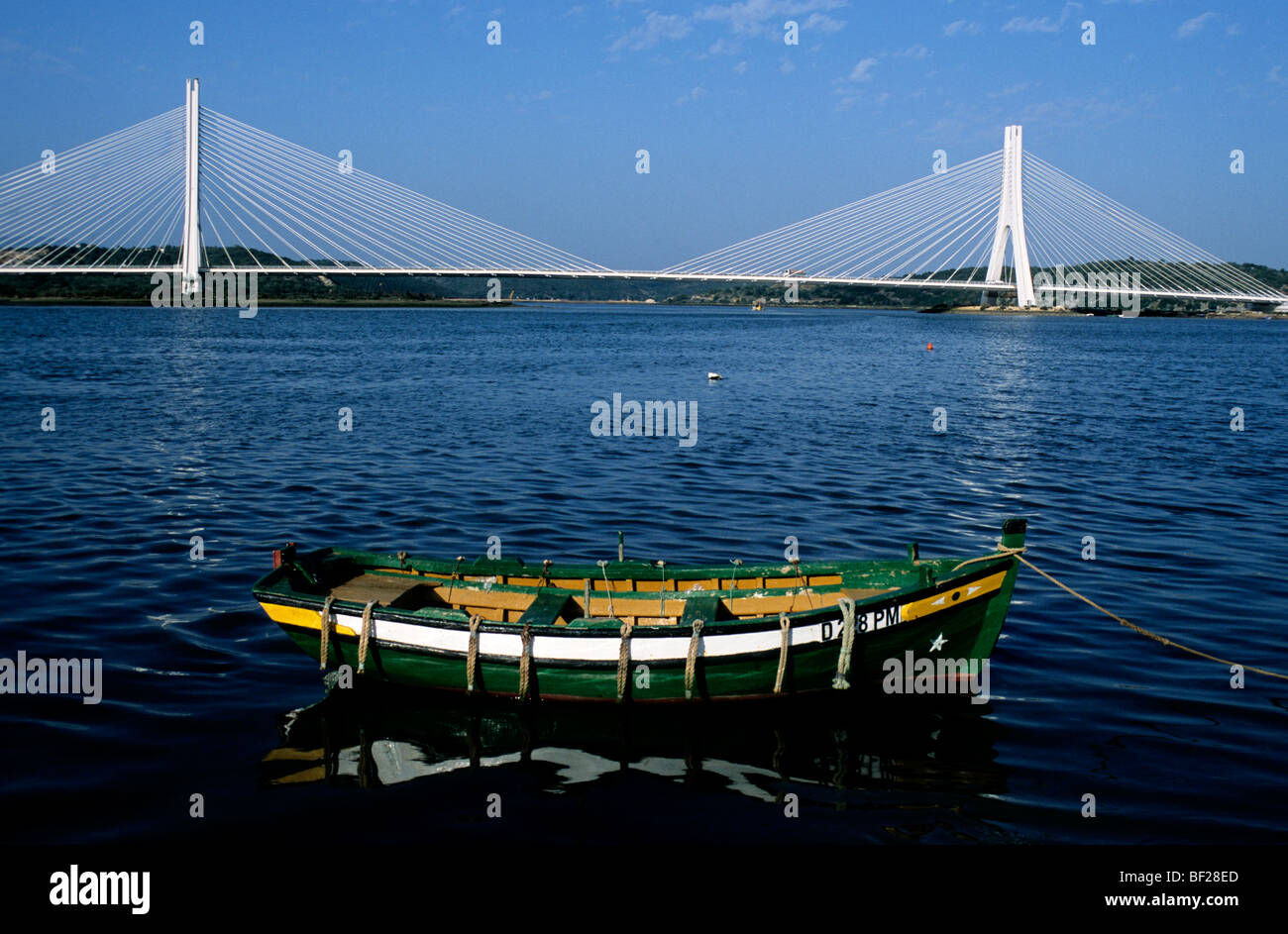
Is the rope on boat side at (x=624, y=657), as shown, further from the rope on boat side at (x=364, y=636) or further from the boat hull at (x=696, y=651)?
→ the rope on boat side at (x=364, y=636)

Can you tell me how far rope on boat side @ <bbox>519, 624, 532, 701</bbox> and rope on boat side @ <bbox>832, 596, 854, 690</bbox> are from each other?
2666mm

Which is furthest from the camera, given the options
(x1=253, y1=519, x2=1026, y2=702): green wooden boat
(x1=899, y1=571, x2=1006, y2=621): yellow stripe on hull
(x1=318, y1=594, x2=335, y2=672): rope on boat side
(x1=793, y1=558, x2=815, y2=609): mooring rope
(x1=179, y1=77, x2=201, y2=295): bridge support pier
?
(x1=179, y1=77, x2=201, y2=295): bridge support pier

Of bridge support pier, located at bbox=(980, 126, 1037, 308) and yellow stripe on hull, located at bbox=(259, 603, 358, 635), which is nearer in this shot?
yellow stripe on hull, located at bbox=(259, 603, 358, 635)

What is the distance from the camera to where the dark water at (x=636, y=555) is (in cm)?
730

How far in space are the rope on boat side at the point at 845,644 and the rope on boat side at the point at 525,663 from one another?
8.75 ft

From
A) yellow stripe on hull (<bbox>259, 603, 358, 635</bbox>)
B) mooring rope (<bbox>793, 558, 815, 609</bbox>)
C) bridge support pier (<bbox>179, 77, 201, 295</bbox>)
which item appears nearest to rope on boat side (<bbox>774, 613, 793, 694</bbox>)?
mooring rope (<bbox>793, 558, 815, 609</bbox>)

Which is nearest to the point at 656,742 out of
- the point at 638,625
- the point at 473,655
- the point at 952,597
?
the point at 638,625

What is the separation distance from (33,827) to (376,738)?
255cm

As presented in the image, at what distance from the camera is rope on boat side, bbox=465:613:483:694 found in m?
8.66

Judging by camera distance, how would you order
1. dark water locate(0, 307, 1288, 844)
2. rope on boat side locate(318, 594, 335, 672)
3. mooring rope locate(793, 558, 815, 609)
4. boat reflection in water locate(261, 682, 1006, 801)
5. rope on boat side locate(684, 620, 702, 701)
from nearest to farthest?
dark water locate(0, 307, 1288, 844), boat reflection in water locate(261, 682, 1006, 801), rope on boat side locate(684, 620, 702, 701), rope on boat side locate(318, 594, 335, 672), mooring rope locate(793, 558, 815, 609)

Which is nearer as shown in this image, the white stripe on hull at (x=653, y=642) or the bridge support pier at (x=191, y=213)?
the white stripe on hull at (x=653, y=642)

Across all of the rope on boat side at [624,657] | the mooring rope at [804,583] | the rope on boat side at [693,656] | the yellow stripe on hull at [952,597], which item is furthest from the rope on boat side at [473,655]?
the yellow stripe on hull at [952,597]

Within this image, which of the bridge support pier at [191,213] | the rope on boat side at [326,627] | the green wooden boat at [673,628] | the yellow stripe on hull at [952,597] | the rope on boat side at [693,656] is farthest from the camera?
the bridge support pier at [191,213]

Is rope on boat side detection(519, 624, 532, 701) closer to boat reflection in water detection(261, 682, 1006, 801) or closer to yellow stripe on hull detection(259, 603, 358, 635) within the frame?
boat reflection in water detection(261, 682, 1006, 801)
